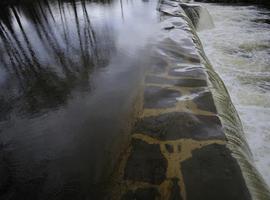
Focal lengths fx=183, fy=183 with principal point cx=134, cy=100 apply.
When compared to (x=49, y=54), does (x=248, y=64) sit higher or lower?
lower

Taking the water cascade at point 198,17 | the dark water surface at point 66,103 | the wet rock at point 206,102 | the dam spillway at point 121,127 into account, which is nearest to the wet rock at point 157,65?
the dam spillway at point 121,127

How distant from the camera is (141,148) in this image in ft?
6.43

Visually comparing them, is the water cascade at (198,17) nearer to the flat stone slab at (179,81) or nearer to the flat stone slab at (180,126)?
the flat stone slab at (179,81)

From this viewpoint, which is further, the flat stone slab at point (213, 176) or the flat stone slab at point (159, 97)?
the flat stone slab at point (159, 97)

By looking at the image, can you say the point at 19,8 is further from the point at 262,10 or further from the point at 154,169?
the point at 262,10

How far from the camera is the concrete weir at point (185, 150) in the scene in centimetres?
159

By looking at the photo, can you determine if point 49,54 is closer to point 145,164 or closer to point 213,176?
point 145,164

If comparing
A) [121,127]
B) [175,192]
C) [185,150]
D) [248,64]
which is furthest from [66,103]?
[248,64]

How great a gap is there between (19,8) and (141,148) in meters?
9.85

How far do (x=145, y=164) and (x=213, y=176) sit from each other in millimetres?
631

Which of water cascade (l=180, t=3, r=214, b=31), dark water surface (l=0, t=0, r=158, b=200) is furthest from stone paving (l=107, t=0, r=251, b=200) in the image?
water cascade (l=180, t=3, r=214, b=31)

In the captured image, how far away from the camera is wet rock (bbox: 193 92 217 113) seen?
240cm

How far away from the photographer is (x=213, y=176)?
5.49 ft

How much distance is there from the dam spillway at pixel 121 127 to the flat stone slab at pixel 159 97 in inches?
0.6
